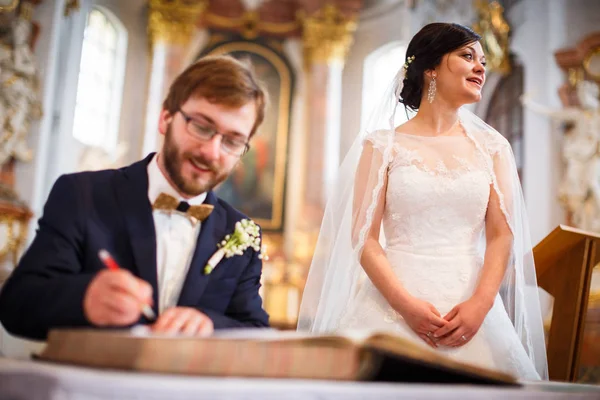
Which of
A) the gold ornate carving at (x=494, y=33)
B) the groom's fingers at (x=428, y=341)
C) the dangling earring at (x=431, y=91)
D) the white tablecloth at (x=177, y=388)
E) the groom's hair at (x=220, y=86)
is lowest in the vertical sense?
the groom's fingers at (x=428, y=341)

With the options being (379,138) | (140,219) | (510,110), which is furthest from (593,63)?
(140,219)

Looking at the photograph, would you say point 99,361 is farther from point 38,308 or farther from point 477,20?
point 477,20

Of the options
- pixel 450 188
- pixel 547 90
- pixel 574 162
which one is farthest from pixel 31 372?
pixel 547 90

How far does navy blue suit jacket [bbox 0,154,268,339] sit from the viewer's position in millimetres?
1254

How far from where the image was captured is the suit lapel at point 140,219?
4.75 feet

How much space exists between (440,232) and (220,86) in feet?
4.23

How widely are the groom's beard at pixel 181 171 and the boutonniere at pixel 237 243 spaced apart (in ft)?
0.52

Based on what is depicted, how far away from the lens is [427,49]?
2598 mm

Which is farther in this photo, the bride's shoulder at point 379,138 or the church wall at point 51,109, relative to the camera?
the church wall at point 51,109

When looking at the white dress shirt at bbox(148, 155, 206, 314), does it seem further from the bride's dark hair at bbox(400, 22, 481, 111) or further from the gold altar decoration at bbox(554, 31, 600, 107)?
the gold altar decoration at bbox(554, 31, 600, 107)

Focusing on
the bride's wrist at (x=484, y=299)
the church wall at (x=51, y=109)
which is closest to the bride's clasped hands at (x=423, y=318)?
the bride's wrist at (x=484, y=299)

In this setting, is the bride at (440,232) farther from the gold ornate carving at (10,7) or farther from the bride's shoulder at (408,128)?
the gold ornate carving at (10,7)

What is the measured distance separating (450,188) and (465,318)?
→ 0.56 meters

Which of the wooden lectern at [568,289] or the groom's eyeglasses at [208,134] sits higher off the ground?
the groom's eyeglasses at [208,134]
